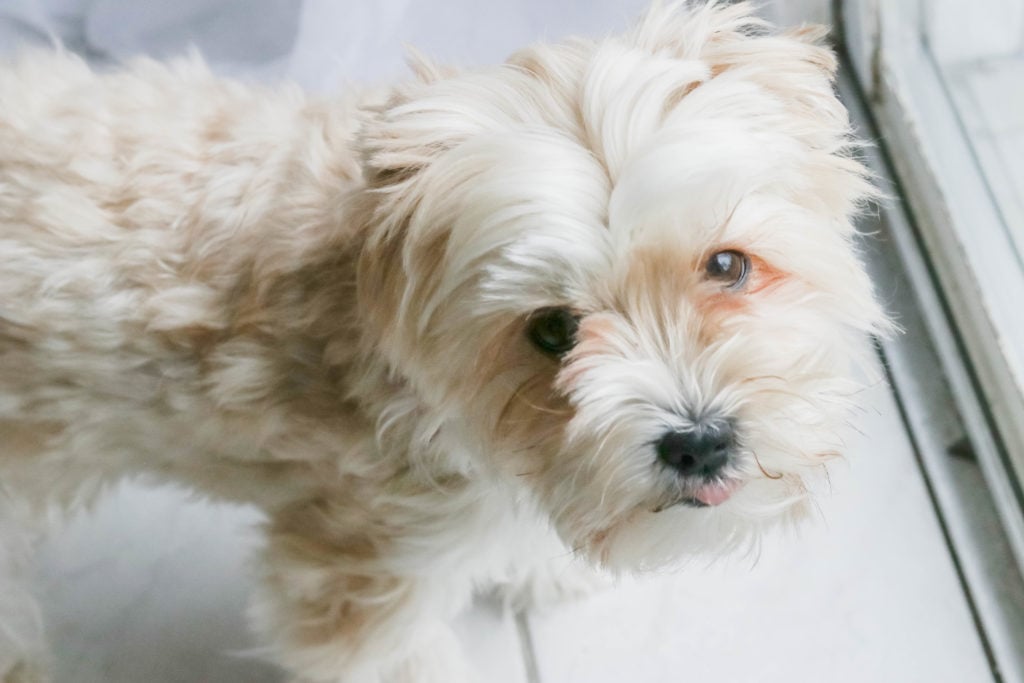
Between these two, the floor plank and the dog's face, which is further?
the floor plank

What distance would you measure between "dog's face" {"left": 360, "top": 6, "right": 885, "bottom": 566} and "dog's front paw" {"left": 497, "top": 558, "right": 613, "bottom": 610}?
0.39 metres

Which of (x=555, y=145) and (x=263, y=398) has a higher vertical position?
(x=555, y=145)

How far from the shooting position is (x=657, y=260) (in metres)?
0.78

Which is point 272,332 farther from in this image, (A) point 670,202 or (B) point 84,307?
(A) point 670,202

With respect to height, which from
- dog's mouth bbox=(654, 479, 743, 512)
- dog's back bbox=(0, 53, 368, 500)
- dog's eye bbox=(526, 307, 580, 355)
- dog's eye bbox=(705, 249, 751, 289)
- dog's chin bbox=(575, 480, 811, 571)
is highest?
dog's back bbox=(0, 53, 368, 500)

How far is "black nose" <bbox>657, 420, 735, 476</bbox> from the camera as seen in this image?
0.77 metres

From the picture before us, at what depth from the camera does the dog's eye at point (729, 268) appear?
31.9 inches

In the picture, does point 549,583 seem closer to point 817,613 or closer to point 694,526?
point 817,613

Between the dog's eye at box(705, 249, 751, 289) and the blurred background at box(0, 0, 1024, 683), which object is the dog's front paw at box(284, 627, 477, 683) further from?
the dog's eye at box(705, 249, 751, 289)

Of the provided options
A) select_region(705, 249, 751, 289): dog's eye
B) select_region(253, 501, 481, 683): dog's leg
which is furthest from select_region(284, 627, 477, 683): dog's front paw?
select_region(705, 249, 751, 289): dog's eye

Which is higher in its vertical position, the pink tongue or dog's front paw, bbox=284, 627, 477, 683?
the pink tongue

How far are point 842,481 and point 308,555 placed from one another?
68cm

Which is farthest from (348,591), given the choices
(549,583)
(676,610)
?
(676,610)

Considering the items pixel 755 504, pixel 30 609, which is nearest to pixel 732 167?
pixel 755 504
